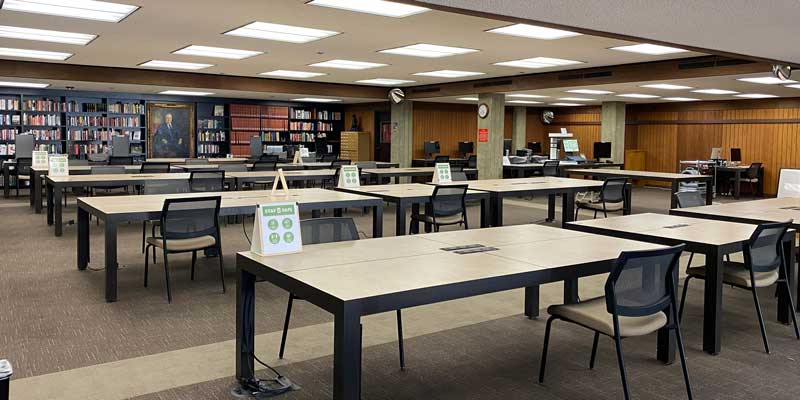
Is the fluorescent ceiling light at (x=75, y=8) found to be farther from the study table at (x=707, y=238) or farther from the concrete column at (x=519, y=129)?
the concrete column at (x=519, y=129)

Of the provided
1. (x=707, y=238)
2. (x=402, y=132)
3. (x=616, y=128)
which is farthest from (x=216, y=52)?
(x=616, y=128)

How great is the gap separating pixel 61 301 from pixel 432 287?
11.5ft

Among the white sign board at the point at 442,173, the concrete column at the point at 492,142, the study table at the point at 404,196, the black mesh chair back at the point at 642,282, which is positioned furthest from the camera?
the concrete column at the point at 492,142

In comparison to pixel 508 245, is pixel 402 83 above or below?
above

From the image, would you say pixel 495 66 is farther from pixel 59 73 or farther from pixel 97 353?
pixel 97 353

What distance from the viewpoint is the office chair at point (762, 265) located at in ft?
12.9

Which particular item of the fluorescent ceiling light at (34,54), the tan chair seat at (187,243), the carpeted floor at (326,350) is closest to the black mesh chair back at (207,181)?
the carpeted floor at (326,350)

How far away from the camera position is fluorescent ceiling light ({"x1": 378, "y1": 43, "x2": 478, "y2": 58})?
28.3 feet

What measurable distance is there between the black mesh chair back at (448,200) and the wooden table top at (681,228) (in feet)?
7.05

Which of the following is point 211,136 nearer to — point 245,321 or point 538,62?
point 538,62

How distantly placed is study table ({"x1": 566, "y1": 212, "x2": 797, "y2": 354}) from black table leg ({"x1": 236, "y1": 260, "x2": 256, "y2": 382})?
2284 millimetres

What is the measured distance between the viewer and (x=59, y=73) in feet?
38.0

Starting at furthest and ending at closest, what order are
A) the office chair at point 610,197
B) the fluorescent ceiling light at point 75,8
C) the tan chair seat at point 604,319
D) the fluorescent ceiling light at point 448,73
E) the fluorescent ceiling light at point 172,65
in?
the fluorescent ceiling light at point 448,73, the fluorescent ceiling light at point 172,65, the office chair at point 610,197, the fluorescent ceiling light at point 75,8, the tan chair seat at point 604,319

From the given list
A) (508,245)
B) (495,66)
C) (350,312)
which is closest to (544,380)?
(508,245)
